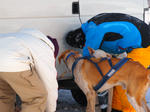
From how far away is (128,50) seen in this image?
4.07 meters

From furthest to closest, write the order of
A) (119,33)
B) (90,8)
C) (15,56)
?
(90,8) < (119,33) < (15,56)

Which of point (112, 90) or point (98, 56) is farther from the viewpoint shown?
point (112, 90)

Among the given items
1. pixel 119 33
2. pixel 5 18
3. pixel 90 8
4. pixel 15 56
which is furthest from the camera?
pixel 90 8

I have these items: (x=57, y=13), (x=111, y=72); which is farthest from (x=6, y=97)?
(x=57, y=13)

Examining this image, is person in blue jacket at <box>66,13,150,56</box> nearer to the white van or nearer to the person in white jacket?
the white van

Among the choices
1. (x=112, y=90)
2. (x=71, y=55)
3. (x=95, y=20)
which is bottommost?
(x=112, y=90)

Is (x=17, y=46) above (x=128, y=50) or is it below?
above

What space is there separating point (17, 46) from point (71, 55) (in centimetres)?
151

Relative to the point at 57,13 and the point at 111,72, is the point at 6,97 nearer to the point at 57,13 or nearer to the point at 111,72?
the point at 111,72

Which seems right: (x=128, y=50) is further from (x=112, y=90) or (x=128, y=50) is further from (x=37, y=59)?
(x=37, y=59)

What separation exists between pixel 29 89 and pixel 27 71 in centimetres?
16

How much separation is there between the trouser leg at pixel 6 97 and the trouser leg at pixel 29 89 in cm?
21

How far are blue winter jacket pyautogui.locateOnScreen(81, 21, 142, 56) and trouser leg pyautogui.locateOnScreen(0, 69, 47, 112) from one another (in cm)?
134

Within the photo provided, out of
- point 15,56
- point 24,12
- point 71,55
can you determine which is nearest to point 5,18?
point 24,12
